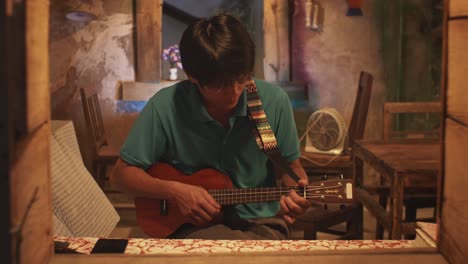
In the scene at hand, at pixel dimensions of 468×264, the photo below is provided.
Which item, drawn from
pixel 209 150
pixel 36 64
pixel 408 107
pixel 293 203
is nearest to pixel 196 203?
pixel 209 150

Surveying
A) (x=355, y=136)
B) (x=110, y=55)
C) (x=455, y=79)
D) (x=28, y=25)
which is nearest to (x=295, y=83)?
(x=355, y=136)

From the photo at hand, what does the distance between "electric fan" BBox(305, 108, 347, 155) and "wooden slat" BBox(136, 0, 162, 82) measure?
5.81ft

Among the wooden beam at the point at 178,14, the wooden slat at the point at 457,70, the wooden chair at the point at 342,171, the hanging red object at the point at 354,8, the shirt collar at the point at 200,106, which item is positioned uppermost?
the wooden beam at the point at 178,14

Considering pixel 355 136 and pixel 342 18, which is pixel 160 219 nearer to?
pixel 355 136

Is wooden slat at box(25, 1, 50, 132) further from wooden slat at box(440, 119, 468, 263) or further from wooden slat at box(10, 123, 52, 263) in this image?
wooden slat at box(440, 119, 468, 263)

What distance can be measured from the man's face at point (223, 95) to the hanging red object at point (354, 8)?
382 cm

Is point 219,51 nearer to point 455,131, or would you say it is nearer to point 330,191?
point 330,191

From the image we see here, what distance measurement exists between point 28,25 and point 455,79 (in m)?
0.93

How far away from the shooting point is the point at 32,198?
3.90ft

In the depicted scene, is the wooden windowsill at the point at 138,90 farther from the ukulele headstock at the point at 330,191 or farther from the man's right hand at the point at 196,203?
the ukulele headstock at the point at 330,191

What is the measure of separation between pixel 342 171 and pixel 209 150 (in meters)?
2.64

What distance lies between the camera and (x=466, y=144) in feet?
4.30

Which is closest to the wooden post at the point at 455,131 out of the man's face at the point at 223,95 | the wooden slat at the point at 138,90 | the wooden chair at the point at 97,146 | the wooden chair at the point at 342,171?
the man's face at the point at 223,95

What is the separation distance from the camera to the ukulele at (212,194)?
2.31 meters
